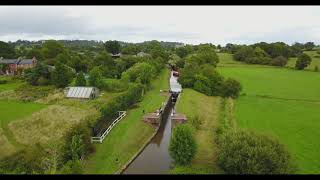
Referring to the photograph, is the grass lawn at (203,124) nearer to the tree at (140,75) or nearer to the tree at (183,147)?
the tree at (183,147)

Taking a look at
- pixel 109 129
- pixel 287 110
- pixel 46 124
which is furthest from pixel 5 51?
pixel 287 110

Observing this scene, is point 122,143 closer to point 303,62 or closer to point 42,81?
point 42,81

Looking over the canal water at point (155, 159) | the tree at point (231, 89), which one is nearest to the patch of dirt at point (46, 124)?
the canal water at point (155, 159)

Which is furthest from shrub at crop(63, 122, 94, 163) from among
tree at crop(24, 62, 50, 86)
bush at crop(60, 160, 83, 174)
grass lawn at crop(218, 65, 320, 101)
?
grass lawn at crop(218, 65, 320, 101)

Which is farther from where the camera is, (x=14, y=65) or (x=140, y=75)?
(x=14, y=65)

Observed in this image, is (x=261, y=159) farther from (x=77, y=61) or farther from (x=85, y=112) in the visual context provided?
(x=77, y=61)

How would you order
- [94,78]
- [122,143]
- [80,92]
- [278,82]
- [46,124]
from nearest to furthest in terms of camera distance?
[122,143] < [46,124] < [80,92] < [94,78] < [278,82]
